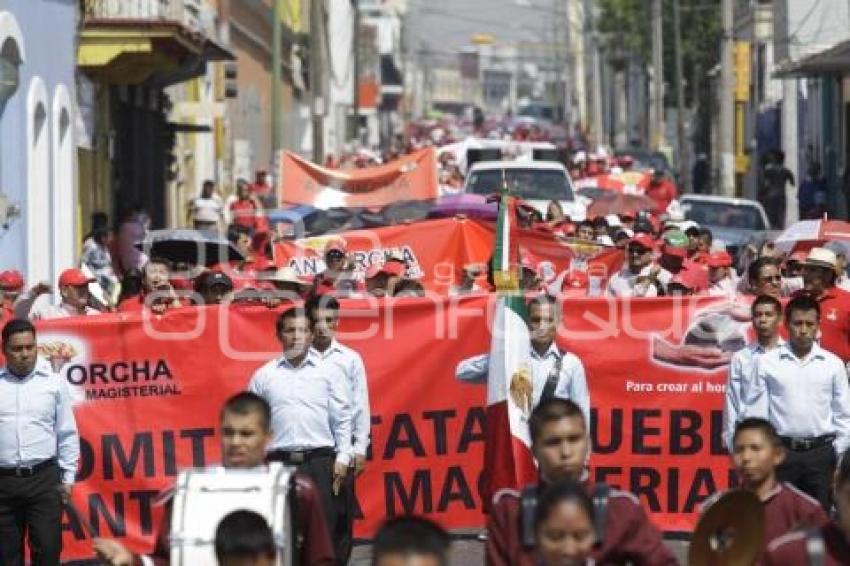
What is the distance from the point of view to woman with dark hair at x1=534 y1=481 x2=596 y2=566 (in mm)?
7219

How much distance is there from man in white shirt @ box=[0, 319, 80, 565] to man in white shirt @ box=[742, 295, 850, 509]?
3.43 m

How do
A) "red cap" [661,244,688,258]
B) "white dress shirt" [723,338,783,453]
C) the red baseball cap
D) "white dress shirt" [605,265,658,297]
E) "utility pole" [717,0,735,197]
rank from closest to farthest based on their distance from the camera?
1. "white dress shirt" [723,338,783,453]
2. "white dress shirt" [605,265,658,297]
3. "red cap" [661,244,688,258]
4. the red baseball cap
5. "utility pole" [717,0,735,197]

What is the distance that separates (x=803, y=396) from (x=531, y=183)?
21.1 metres

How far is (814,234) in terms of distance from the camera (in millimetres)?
19344

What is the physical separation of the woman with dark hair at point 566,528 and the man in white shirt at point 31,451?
18.6 feet

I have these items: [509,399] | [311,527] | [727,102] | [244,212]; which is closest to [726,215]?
[244,212]

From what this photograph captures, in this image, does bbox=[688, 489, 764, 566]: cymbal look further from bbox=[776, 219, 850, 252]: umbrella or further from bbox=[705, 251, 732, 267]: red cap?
bbox=[776, 219, 850, 252]: umbrella

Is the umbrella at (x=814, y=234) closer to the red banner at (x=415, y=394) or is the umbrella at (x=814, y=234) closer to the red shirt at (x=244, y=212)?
the red banner at (x=415, y=394)

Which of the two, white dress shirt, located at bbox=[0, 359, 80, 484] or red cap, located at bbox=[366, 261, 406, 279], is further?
red cap, located at bbox=[366, 261, 406, 279]

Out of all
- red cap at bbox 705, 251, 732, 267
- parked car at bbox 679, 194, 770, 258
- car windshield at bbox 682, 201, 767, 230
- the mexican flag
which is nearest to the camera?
the mexican flag

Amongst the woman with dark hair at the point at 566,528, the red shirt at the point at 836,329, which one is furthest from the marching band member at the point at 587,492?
the red shirt at the point at 836,329

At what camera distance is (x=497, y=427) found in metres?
13.2

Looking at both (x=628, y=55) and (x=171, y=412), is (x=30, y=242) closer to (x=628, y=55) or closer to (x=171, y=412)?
(x=171, y=412)

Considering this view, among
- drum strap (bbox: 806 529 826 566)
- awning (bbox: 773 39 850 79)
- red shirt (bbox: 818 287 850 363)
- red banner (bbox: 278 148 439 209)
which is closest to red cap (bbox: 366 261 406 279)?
red shirt (bbox: 818 287 850 363)
